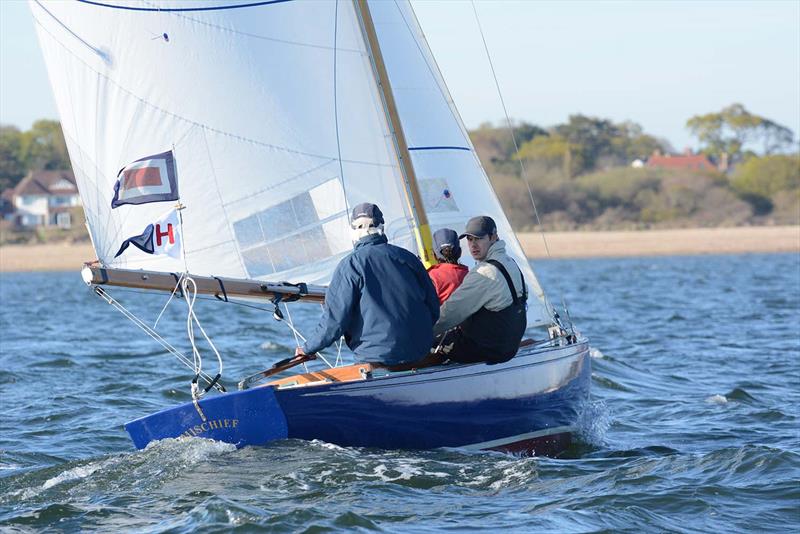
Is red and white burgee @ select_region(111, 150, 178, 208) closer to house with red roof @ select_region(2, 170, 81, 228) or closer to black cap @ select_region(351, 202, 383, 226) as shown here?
black cap @ select_region(351, 202, 383, 226)

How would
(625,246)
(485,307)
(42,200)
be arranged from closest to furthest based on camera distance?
1. (485,307)
2. (625,246)
3. (42,200)

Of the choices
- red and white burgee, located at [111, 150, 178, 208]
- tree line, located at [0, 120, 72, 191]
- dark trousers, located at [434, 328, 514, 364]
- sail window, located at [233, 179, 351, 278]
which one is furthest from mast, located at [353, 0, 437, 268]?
tree line, located at [0, 120, 72, 191]

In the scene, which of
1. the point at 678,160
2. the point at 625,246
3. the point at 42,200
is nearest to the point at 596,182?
the point at 625,246

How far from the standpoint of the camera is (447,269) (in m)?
7.20

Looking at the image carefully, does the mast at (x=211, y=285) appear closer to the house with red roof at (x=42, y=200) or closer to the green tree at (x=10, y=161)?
the house with red roof at (x=42, y=200)

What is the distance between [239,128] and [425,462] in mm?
2529

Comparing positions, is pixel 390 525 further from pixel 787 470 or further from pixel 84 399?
pixel 84 399

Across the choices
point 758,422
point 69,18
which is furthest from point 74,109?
point 758,422

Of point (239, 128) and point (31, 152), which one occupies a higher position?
point (31, 152)

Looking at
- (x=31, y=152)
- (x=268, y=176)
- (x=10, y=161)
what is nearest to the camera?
(x=268, y=176)

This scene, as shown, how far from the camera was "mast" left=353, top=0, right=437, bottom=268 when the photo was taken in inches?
318

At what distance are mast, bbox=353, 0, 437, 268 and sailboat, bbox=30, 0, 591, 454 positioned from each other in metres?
0.01

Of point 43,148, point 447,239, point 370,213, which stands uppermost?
point 43,148

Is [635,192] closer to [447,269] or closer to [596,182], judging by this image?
[596,182]
